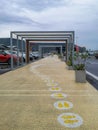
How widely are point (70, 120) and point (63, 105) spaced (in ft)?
4.11

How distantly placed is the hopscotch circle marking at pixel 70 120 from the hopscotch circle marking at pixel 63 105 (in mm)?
593

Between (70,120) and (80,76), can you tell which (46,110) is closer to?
(70,120)

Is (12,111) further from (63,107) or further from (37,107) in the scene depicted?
(63,107)

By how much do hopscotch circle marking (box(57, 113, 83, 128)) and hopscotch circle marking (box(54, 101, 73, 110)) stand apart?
59 centimetres

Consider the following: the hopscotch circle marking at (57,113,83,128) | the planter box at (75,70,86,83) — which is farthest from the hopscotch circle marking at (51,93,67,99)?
the planter box at (75,70,86,83)

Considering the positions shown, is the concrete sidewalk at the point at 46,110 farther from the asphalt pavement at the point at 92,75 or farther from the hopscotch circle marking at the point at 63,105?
Result: the asphalt pavement at the point at 92,75

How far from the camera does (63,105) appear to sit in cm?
602

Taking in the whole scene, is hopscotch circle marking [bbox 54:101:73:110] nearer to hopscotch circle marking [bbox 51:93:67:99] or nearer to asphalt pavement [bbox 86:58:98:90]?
hopscotch circle marking [bbox 51:93:67:99]

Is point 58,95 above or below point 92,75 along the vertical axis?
above

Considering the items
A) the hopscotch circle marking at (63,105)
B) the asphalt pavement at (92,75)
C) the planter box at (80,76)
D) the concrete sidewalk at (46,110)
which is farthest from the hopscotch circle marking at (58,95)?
the planter box at (80,76)

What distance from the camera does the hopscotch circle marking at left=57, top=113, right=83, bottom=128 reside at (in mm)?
4504

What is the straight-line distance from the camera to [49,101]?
254 inches

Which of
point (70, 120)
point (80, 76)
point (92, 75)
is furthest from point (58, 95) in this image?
point (92, 75)

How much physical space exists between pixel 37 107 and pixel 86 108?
4.14ft
